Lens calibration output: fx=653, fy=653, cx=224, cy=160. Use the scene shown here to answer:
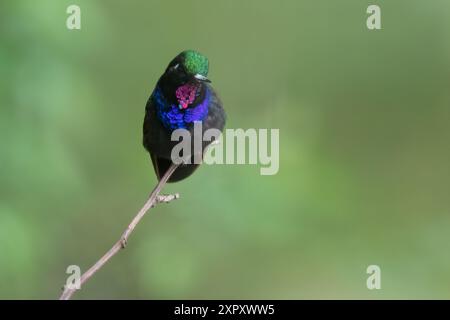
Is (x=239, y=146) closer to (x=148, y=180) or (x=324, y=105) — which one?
(x=148, y=180)

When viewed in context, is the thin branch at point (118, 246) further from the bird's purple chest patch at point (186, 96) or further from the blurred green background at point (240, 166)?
the blurred green background at point (240, 166)

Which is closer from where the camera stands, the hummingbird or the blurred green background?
the hummingbird

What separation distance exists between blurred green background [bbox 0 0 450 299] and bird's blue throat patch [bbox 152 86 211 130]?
95 centimetres

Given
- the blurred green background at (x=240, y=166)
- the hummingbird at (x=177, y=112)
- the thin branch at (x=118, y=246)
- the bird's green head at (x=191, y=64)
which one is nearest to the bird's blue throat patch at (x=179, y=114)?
the hummingbird at (x=177, y=112)

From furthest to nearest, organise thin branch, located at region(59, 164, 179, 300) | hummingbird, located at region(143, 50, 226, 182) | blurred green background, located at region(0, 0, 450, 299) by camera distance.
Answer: blurred green background, located at region(0, 0, 450, 299), hummingbird, located at region(143, 50, 226, 182), thin branch, located at region(59, 164, 179, 300)

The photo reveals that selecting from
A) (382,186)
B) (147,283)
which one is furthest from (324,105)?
(147,283)

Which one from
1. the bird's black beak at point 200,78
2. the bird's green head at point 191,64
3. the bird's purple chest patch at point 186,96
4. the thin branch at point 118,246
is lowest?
the thin branch at point 118,246

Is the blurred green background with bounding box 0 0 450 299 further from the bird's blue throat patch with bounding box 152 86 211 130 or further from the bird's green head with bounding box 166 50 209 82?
the bird's green head with bounding box 166 50 209 82

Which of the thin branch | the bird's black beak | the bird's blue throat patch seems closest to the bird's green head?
the bird's black beak

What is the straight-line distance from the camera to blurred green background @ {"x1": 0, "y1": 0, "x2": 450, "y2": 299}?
10.6 feet

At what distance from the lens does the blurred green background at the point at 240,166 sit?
127 inches

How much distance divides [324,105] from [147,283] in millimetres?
1838

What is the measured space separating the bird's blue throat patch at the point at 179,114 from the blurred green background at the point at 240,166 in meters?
0.95

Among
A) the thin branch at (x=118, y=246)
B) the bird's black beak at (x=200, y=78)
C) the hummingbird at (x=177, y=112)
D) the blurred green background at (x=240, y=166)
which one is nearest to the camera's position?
the thin branch at (x=118, y=246)
